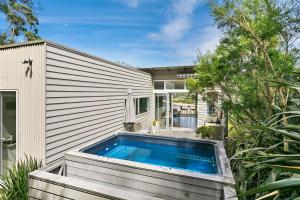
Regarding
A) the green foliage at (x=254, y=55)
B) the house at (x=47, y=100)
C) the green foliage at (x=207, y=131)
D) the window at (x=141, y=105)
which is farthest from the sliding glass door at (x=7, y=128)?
the window at (x=141, y=105)

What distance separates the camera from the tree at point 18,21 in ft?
50.0

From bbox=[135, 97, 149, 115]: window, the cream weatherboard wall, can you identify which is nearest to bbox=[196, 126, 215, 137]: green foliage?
bbox=[135, 97, 149, 115]: window

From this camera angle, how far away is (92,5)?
12156 mm

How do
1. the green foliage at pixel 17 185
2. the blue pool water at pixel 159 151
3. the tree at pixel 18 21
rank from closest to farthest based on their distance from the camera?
the green foliage at pixel 17 185 < the blue pool water at pixel 159 151 < the tree at pixel 18 21

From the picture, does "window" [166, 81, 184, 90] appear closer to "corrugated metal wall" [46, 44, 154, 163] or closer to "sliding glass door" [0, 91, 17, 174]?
"corrugated metal wall" [46, 44, 154, 163]

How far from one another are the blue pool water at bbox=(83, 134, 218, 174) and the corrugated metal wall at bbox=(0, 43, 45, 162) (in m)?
1.21

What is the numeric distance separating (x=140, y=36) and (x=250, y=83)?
615 inches

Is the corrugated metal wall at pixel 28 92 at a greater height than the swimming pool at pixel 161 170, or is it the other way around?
the corrugated metal wall at pixel 28 92

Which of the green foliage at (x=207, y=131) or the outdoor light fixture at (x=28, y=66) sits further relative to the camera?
the green foliage at (x=207, y=131)

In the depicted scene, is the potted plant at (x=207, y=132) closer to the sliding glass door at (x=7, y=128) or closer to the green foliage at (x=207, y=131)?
the green foliage at (x=207, y=131)

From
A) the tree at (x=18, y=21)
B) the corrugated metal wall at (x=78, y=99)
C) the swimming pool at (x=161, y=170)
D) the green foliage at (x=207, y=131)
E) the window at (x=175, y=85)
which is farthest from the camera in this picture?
the tree at (x=18, y=21)

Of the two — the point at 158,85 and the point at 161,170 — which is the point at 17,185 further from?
the point at 158,85

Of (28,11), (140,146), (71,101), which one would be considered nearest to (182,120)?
(140,146)

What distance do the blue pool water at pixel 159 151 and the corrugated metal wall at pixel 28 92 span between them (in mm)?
1210
